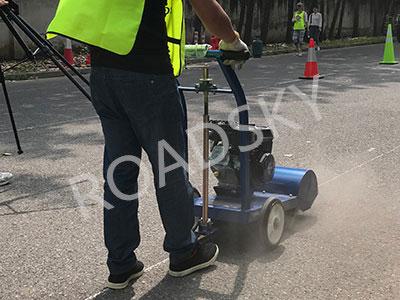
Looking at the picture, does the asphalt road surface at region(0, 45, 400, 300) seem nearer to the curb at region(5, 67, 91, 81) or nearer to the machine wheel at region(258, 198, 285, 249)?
the machine wheel at region(258, 198, 285, 249)

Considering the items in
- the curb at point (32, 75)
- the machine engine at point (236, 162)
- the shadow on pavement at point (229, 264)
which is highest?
the machine engine at point (236, 162)

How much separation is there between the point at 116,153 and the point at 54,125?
5.31 m

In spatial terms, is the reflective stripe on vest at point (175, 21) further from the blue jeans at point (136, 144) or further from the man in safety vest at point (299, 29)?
the man in safety vest at point (299, 29)

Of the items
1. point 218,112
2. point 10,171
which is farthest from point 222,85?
point 10,171

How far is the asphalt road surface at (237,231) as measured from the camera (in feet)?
10.8

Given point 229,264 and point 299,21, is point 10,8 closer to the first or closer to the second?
point 229,264

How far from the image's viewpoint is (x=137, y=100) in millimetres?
2965

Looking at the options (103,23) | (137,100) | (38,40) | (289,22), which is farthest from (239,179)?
(289,22)

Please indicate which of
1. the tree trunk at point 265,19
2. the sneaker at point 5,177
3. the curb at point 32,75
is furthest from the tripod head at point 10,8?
the tree trunk at point 265,19

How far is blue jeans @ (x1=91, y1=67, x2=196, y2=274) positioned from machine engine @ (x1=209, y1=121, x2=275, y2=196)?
1.88 feet

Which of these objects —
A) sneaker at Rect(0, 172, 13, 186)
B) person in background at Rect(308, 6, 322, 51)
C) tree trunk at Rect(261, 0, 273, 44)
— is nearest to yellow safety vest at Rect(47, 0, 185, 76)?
sneaker at Rect(0, 172, 13, 186)

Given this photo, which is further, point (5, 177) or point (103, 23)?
point (5, 177)

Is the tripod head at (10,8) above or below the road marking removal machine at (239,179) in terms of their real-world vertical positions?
above

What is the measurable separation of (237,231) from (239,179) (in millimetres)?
311
